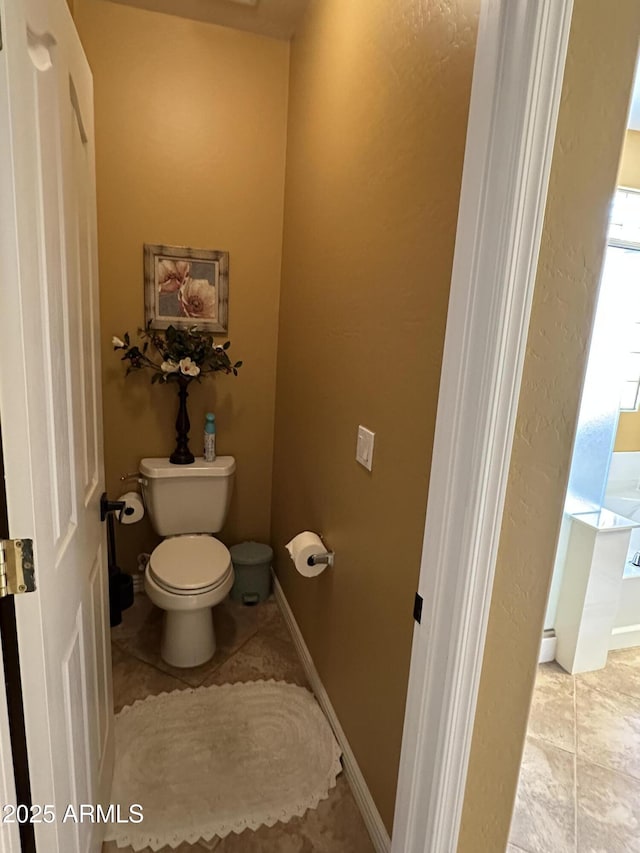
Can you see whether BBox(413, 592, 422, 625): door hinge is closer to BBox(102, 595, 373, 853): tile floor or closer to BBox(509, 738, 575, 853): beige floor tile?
BBox(102, 595, 373, 853): tile floor

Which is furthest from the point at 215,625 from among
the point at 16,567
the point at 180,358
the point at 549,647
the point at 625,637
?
the point at 625,637

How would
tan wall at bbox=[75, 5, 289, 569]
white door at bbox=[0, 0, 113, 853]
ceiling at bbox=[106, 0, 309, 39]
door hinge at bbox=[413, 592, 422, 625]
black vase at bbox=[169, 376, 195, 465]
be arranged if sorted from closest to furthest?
1. white door at bbox=[0, 0, 113, 853]
2. door hinge at bbox=[413, 592, 422, 625]
3. ceiling at bbox=[106, 0, 309, 39]
4. tan wall at bbox=[75, 5, 289, 569]
5. black vase at bbox=[169, 376, 195, 465]

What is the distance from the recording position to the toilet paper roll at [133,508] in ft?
7.45

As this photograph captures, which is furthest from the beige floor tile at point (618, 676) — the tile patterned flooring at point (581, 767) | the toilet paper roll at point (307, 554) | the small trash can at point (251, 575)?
the small trash can at point (251, 575)

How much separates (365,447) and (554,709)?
151cm

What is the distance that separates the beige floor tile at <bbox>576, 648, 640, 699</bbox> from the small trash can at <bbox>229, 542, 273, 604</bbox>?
60.2 inches

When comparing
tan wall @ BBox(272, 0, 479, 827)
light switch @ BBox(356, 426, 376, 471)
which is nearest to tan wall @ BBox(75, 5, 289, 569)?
tan wall @ BBox(272, 0, 479, 827)

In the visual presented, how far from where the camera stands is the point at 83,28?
2098 millimetres

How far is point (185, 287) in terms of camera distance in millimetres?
2428

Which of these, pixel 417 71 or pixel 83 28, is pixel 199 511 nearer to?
pixel 417 71

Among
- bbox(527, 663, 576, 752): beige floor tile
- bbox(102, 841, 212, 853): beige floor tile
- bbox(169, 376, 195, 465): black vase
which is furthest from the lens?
bbox(169, 376, 195, 465): black vase

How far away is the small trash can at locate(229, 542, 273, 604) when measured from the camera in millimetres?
2570

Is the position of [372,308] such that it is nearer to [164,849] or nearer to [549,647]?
[164,849]

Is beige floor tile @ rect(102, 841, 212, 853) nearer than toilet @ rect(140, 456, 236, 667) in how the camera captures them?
Yes
